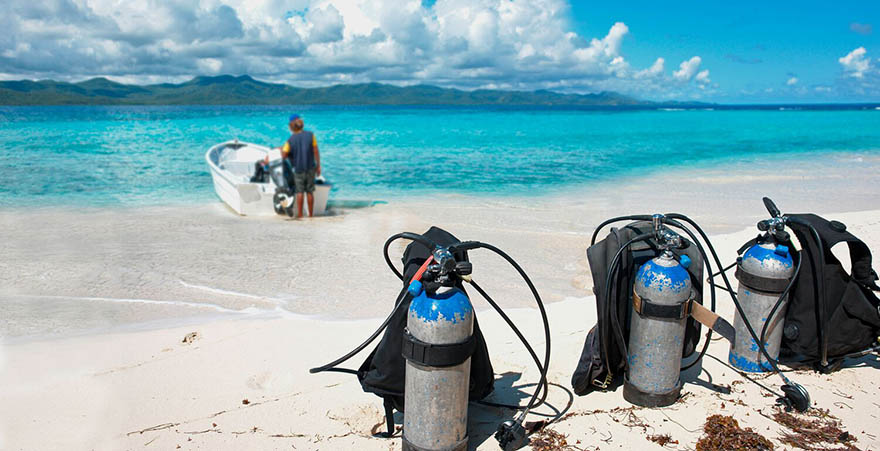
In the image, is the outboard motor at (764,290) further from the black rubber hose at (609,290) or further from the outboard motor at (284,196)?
the outboard motor at (284,196)

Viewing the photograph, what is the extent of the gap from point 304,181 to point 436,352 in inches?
356

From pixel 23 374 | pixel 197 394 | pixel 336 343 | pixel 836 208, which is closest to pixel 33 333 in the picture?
pixel 23 374

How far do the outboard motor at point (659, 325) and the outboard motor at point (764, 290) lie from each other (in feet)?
2.04

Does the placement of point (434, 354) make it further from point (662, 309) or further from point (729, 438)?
point (729, 438)

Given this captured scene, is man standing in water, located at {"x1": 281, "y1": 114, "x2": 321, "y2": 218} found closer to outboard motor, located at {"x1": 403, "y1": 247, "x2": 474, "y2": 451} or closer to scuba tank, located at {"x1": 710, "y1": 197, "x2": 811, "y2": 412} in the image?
scuba tank, located at {"x1": 710, "y1": 197, "x2": 811, "y2": 412}

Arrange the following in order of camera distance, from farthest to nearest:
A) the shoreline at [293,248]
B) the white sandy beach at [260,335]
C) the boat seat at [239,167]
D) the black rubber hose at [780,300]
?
the boat seat at [239,167], the shoreline at [293,248], the black rubber hose at [780,300], the white sandy beach at [260,335]

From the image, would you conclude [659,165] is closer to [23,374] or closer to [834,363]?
[834,363]

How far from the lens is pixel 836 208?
1201cm

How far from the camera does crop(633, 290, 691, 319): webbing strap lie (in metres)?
3.27

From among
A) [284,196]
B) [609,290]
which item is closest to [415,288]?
[609,290]

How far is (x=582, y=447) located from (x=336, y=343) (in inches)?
90.6

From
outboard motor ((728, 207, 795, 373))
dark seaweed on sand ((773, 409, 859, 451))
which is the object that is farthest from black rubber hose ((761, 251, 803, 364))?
dark seaweed on sand ((773, 409, 859, 451))

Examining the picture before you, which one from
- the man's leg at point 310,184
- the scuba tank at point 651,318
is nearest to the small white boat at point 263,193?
the man's leg at point 310,184

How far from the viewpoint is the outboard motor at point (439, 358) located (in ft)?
8.83
